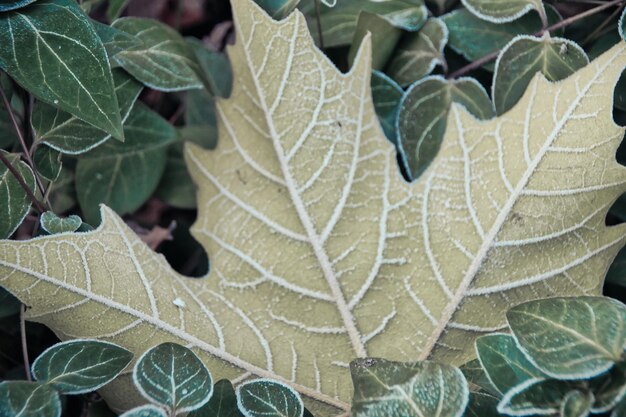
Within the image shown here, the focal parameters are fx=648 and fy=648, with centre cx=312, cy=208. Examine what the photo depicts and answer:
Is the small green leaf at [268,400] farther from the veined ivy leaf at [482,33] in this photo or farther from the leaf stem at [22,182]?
the veined ivy leaf at [482,33]

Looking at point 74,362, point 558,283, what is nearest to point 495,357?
point 558,283

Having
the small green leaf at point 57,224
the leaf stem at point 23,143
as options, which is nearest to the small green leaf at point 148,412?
the small green leaf at point 57,224

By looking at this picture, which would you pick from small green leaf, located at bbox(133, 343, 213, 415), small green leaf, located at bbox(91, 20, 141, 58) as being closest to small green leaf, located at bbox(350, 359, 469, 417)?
small green leaf, located at bbox(133, 343, 213, 415)

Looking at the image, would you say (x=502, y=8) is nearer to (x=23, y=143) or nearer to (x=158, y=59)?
(x=158, y=59)

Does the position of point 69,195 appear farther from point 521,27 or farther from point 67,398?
point 521,27

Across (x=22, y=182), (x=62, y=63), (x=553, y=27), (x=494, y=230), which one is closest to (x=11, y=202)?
(x=22, y=182)
